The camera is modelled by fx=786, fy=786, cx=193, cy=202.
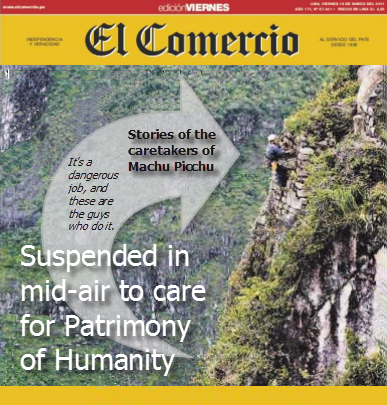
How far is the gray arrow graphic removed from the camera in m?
6.16

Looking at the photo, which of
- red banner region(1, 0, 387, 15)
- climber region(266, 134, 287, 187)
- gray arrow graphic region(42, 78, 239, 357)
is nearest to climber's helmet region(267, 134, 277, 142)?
climber region(266, 134, 287, 187)

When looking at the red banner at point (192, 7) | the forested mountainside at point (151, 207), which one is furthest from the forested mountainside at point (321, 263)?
the red banner at point (192, 7)

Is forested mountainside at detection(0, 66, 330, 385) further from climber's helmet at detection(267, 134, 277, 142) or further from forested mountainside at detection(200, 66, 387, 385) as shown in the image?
forested mountainside at detection(200, 66, 387, 385)

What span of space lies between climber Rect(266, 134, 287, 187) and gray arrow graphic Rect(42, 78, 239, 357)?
33 cm

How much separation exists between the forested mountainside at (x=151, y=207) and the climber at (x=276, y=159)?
0.21 ft

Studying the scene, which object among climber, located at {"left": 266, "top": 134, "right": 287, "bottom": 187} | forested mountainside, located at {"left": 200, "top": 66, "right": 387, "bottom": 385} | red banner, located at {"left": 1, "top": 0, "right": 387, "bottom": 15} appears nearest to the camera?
red banner, located at {"left": 1, "top": 0, "right": 387, "bottom": 15}

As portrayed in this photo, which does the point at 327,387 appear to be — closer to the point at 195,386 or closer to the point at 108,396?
the point at 195,386

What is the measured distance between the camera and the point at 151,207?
20.8ft

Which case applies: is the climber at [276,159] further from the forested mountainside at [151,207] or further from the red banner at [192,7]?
the red banner at [192,7]

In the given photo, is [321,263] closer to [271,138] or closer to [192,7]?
[271,138]

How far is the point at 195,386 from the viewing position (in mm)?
6215

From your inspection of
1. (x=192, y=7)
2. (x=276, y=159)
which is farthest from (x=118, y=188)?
(x=192, y=7)

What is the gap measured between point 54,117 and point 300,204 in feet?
7.00

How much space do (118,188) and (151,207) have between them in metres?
0.32
